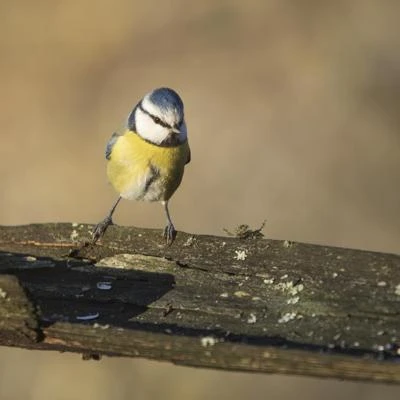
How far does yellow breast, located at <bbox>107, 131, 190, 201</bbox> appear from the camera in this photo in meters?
2.71

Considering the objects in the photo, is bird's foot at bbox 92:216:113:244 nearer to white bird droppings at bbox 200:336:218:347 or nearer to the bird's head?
white bird droppings at bbox 200:336:218:347

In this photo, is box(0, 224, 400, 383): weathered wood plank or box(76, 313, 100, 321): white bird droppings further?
box(76, 313, 100, 321): white bird droppings

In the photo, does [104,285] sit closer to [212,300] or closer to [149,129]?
[212,300]

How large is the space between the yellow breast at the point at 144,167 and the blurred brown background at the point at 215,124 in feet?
4.27

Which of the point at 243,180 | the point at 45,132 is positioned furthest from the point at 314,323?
the point at 45,132

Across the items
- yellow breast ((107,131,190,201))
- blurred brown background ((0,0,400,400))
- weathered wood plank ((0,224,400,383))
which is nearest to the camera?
weathered wood plank ((0,224,400,383))

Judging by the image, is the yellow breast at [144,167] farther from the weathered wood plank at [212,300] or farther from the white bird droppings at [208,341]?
the white bird droppings at [208,341]

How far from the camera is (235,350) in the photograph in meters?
1.36

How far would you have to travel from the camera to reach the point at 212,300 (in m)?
1.69

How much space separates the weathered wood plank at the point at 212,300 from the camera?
1.39 m

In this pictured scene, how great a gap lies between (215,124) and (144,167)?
8.60 feet

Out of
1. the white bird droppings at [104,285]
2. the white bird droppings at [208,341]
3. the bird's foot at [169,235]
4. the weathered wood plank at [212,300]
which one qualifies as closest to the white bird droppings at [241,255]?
the weathered wood plank at [212,300]

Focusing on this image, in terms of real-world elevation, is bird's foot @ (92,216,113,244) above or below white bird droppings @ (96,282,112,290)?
above

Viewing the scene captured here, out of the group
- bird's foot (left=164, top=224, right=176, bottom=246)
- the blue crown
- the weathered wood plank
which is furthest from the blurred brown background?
the weathered wood plank
